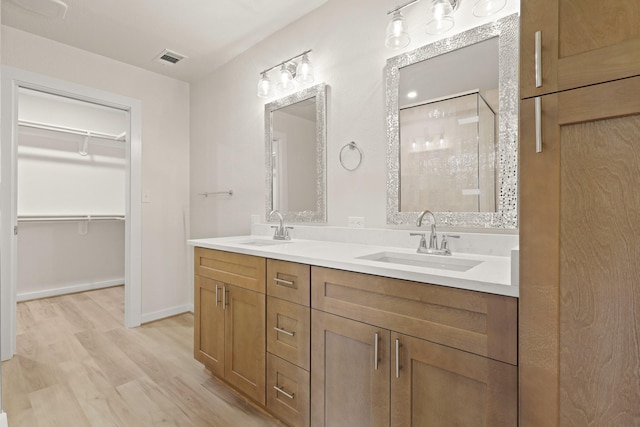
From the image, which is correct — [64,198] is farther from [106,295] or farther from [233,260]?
[233,260]

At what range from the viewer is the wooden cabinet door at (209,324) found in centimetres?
191

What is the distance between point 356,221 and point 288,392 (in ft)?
3.24

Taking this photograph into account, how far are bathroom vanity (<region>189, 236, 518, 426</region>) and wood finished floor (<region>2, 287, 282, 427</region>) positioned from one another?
20 centimetres

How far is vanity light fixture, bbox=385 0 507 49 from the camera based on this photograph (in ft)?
4.71

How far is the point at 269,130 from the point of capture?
2.50 metres

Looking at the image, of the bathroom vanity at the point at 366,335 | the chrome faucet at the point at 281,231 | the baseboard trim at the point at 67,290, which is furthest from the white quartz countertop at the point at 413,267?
the baseboard trim at the point at 67,290

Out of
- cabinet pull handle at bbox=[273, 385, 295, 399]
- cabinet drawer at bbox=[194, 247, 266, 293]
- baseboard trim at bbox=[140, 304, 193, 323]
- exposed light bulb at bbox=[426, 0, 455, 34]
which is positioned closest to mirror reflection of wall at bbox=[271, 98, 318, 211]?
cabinet drawer at bbox=[194, 247, 266, 293]

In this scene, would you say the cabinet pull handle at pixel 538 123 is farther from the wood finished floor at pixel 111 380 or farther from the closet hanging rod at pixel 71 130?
the closet hanging rod at pixel 71 130

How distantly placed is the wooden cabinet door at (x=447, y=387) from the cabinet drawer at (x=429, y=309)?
36 millimetres

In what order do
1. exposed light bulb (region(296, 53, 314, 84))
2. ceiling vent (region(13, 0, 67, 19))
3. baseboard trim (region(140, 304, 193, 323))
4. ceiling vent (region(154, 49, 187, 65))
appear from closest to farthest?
ceiling vent (region(13, 0, 67, 19))
exposed light bulb (region(296, 53, 314, 84))
ceiling vent (region(154, 49, 187, 65))
baseboard trim (region(140, 304, 193, 323))

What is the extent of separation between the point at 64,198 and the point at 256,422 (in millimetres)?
4012

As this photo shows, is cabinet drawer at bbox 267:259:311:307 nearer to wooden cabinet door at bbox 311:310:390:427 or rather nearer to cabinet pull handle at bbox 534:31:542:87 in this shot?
wooden cabinet door at bbox 311:310:390:427

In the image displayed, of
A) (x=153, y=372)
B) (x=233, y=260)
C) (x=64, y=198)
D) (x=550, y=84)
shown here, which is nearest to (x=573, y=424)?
(x=550, y=84)

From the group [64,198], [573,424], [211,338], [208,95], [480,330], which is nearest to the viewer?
[573,424]
